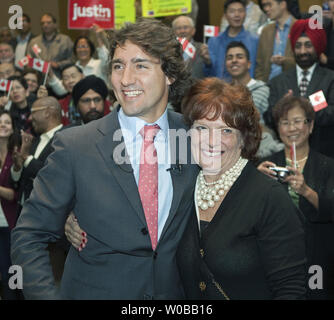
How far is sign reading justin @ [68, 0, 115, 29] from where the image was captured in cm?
645

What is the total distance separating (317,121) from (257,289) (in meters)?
2.88

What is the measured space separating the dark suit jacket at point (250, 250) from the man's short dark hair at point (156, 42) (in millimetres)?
634

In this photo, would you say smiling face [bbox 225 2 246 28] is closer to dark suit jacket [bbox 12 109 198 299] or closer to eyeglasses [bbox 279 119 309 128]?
eyeglasses [bbox 279 119 309 128]

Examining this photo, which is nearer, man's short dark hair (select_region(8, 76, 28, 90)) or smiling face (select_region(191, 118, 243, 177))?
smiling face (select_region(191, 118, 243, 177))

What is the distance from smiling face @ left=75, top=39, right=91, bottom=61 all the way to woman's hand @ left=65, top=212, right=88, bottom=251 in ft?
17.2

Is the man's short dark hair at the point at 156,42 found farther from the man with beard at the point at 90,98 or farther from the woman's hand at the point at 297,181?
the man with beard at the point at 90,98

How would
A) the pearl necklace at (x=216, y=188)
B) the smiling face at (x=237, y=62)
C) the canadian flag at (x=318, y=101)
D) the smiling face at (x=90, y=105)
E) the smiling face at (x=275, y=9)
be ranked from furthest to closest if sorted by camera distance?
the smiling face at (x=275, y=9) → the smiling face at (x=237, y=62) → the smiling face at (x=90, y=105) → the canadian flag at (x=318, y=101) → the pearl necklace at (x=216, y=188)

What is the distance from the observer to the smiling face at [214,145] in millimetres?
2408

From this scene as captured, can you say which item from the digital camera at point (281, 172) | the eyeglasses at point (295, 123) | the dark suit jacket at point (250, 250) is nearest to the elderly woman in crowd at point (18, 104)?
the eyeglasses at point (295, 123)

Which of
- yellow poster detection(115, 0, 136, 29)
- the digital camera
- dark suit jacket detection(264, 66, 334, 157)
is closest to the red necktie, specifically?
the digital camera

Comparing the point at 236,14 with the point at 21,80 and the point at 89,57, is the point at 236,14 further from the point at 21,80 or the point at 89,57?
the point at 21,80

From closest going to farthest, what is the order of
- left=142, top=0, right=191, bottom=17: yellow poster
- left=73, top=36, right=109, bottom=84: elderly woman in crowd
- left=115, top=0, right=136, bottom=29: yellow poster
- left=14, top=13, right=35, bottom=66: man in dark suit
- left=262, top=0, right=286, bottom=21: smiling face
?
1. left=262, top=0, right=286, bottom=21: smiling face
2. left=142, top=0, right=191, bottom=17: yellow poster
3. left=115, top=0, right=136, bottom=29: yellow poster
4. left=73, top=36, right=109, bottom=84: elderly woman in crowd
5. left=14, top=13, right=35, bottom=66: man in dark suit

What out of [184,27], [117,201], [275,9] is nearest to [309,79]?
[275,9]

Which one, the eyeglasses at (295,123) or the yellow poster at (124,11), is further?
the yellow poster at (124,11)
